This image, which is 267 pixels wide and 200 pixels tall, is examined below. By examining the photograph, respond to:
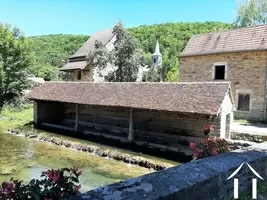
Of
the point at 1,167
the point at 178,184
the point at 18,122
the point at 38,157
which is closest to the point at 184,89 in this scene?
the point at 38,157

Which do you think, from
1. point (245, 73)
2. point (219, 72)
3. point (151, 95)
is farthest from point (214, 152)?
point (219, 72)

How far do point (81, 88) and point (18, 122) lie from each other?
714cm

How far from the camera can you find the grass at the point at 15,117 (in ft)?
72.6

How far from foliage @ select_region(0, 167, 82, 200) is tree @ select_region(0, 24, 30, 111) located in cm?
2596

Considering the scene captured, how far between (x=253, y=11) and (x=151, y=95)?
80.6 feet

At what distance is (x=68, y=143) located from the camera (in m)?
15.7

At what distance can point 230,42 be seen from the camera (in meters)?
22.0

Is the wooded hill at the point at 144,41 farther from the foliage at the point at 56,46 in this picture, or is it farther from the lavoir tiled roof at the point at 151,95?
the lavoir tiled roof at the point at 151,95

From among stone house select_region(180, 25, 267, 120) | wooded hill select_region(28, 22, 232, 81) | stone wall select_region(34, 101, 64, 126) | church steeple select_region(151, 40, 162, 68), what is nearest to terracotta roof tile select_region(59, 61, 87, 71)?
stone wall select_region(34, 101, 64, 126)

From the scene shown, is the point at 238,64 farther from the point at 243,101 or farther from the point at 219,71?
the point at 243,101

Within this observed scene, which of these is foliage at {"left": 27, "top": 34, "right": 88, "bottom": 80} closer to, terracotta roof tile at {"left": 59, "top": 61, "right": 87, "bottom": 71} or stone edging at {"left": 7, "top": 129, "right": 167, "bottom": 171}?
terracotta roof tile at {"left": 59, "top": 61, "right": 87, "bottom": 71}

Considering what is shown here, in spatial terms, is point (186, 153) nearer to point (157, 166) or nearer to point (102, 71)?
point (157, 166)

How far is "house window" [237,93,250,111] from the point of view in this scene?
2083cm

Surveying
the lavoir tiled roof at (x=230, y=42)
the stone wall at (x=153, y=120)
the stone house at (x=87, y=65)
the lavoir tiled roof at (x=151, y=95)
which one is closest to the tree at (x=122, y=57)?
the stone house at (x=87, y=65)
